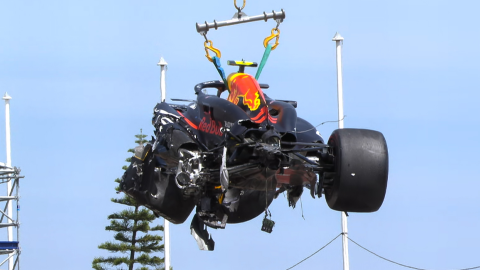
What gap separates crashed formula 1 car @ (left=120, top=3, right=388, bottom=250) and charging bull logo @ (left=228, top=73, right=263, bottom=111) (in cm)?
2

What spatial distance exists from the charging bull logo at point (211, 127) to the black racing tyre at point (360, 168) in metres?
2.63

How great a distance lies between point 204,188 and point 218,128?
6.32 feet

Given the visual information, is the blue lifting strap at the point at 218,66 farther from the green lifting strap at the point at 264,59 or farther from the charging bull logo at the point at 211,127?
the charging bull logo at the point at 211,127

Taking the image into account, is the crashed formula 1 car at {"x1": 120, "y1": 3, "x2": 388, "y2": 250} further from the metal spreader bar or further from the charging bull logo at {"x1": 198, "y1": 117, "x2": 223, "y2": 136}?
the metal spreader bar

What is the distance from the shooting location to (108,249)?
58.1 metres

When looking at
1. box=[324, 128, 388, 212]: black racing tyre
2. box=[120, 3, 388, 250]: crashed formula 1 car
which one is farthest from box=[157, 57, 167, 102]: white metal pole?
box=[324, 128, 388, 212]: black racing tyre

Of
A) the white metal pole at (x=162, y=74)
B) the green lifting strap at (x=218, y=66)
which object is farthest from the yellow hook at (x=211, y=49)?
the white metal pole at (x=162, y=74)

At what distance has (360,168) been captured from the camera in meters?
30.2

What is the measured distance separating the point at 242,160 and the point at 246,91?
2.24m

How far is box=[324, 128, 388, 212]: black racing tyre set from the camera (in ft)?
99.1

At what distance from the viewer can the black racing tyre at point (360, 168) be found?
30.2m

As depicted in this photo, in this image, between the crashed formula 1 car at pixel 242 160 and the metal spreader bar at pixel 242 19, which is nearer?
the crashed formula 1 car at pixel 242 160

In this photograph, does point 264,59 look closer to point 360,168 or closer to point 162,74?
point 360,168

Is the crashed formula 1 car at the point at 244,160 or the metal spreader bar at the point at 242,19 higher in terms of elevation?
the metal spreader bar at the point at 242,19
